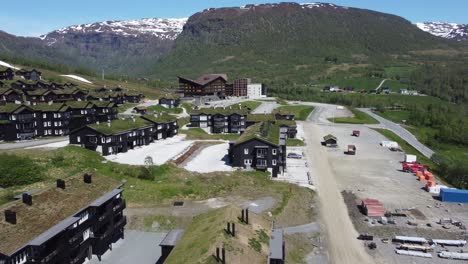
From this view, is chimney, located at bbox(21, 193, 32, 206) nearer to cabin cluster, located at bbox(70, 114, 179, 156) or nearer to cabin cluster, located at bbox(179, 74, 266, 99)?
cabin cluster, located at bbox(70, 114, 179, 156)

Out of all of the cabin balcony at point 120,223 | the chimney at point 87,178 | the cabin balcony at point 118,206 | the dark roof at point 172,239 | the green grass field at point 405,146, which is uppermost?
the chimney at point 87,178

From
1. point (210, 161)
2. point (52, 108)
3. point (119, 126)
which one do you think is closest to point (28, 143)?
point (52, 108)

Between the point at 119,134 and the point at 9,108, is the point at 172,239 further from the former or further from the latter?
the point at 9,108

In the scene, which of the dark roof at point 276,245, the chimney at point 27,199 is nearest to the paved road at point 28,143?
the chimney at point 27,199

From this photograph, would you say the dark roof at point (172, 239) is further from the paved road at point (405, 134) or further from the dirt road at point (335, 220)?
the paved road at point (405, 134)

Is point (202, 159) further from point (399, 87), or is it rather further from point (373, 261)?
point (399, 87)

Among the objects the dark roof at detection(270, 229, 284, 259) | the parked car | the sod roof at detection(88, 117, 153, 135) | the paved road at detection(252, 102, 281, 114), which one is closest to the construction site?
the parked car

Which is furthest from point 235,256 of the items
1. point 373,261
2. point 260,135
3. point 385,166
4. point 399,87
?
point 399,87
